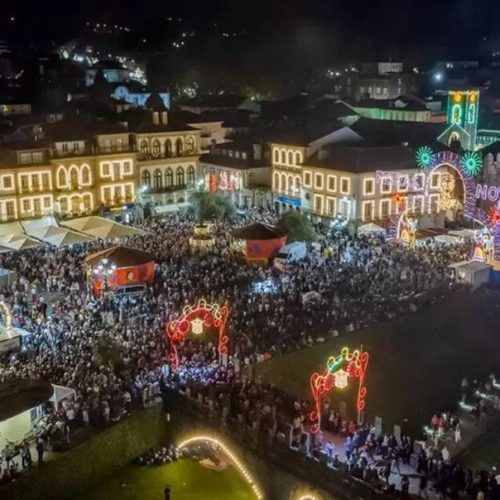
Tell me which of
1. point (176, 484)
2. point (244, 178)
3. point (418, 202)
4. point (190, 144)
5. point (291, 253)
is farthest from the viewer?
point (190, 144)

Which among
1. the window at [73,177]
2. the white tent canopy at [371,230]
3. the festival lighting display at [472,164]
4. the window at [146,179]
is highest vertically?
the festival lighting display at [472,164]

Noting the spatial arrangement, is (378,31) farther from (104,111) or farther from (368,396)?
(368,396)

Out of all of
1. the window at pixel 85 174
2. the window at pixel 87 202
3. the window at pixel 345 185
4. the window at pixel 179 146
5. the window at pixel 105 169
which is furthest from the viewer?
the window at pixel 179 146

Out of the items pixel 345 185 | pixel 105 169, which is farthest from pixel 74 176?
pixel 345 185

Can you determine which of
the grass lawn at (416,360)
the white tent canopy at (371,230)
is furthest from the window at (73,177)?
the grass lawn at (416,360)

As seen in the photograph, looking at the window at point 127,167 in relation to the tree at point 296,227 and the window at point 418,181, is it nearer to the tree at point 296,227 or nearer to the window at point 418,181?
the tree at point 296,227

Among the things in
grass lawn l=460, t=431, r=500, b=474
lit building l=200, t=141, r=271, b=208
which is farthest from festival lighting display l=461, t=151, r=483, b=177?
grass lawn l=460, t=431, r=500, b=474

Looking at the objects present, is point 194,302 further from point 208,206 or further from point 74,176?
point 74,176
